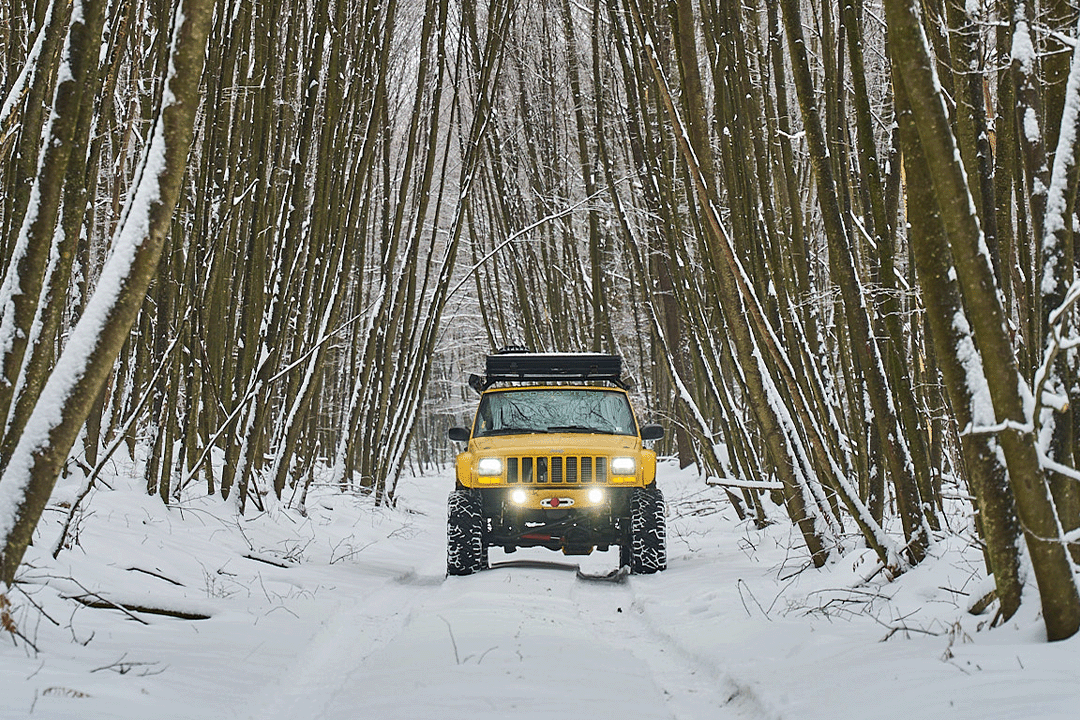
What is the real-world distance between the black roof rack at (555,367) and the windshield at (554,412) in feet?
0.89

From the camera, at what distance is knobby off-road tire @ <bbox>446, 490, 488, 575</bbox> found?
6207mm

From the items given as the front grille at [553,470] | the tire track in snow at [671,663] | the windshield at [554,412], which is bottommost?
the tire track in snow at [671,663]

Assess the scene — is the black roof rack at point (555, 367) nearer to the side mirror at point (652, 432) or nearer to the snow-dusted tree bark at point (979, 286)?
the side mirror at point (652, 432)

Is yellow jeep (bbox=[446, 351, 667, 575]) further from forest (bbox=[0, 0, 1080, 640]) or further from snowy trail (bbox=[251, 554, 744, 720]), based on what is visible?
snowy trail (bbox=[251, 554, 744, 720])

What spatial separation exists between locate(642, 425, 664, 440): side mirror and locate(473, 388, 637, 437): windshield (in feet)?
0.39

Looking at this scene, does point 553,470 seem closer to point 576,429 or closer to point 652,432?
point 576,429

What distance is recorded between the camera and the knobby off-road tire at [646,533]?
250 inches

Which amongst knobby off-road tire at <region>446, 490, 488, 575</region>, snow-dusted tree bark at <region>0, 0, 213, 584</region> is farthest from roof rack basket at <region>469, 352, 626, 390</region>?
snow-dusted tree bark at <region>0, 0, 213, 584</region>

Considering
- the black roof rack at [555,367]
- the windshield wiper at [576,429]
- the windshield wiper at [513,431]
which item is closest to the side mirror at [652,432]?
the windshield wiper at [576,429]

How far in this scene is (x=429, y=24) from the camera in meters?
8.07

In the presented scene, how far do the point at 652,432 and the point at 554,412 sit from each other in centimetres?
79

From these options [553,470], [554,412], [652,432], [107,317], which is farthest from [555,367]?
[107,317]

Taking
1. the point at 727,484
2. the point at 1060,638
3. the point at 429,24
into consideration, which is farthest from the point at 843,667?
the point at 429,24

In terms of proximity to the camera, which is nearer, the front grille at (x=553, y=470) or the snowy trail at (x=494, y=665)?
the snowy trail at (x=494, y=665)
